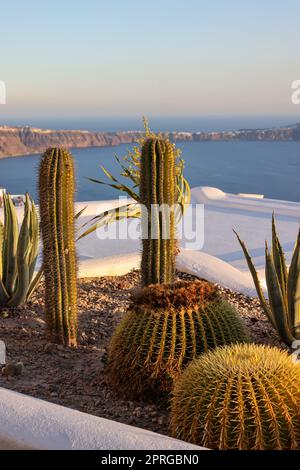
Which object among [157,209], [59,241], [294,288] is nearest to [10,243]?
[59,241]

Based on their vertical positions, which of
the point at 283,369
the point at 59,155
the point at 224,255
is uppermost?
the point at 59,155

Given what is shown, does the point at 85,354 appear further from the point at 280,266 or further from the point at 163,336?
the point at 280,266

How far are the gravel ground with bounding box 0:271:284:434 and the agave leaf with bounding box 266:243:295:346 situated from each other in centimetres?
12

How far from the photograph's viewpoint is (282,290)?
13.2 ft

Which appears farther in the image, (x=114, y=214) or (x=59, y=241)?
(x=114, y=214)

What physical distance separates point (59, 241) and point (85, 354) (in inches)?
28.3

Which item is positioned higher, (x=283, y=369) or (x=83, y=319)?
(x=283, y=369)

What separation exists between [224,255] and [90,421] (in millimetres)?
7045

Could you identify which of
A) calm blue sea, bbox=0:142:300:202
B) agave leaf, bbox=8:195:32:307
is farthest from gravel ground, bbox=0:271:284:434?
calm blue sea, bbox=0:142:300:202

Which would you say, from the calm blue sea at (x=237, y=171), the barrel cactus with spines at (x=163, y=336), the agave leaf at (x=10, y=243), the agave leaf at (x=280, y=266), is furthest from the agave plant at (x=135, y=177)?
the calm blue sea at (x=237, y=171)

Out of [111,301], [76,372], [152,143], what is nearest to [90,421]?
[76,372]

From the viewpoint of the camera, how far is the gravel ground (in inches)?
128
